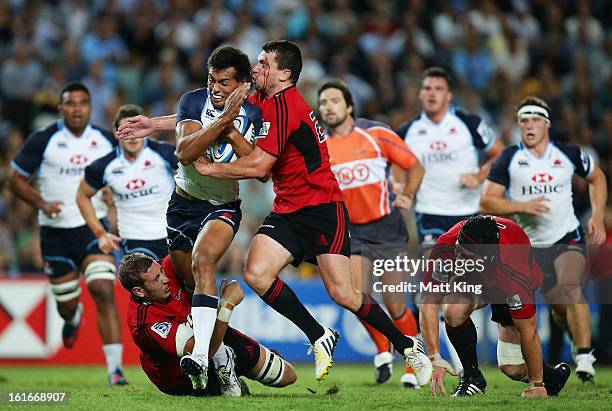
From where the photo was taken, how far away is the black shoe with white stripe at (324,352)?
809cm

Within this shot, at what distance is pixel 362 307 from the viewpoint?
8.44 metres

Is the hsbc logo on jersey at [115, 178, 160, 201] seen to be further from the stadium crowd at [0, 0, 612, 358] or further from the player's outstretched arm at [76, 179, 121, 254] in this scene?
the stadium crowd at [0, 0, 612, 358]

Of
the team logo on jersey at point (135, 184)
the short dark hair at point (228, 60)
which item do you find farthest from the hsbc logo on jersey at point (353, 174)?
the short dark hair at point (228, 60)

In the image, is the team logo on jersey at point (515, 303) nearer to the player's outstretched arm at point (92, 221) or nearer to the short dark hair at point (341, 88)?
the short dark hair at point (341, 88)

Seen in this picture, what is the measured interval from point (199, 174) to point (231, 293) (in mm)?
1003

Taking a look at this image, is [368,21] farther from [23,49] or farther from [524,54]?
[23,49]

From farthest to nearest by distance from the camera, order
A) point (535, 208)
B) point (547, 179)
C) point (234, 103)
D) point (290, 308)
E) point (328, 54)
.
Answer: point (328, 54), point (547, 179), point (535, 208), point (290, 308), point (234, 103)

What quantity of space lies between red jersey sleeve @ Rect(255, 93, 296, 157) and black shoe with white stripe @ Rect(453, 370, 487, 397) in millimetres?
2420

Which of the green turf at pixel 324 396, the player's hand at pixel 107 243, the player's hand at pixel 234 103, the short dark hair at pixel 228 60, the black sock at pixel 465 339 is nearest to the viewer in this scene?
the green turf at pixel 324 396

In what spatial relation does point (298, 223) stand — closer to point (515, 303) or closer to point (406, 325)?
point (515, 303)

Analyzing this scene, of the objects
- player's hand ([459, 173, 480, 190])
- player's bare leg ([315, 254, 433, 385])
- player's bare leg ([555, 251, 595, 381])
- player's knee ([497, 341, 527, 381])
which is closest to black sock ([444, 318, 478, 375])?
player's bare leg ([315, 254, 433, 385])

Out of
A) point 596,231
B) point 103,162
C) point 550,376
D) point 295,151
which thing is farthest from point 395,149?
point 550,376

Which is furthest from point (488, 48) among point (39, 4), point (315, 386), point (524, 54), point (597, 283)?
point (315, 386)

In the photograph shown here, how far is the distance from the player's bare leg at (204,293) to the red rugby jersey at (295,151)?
1.93 feet
